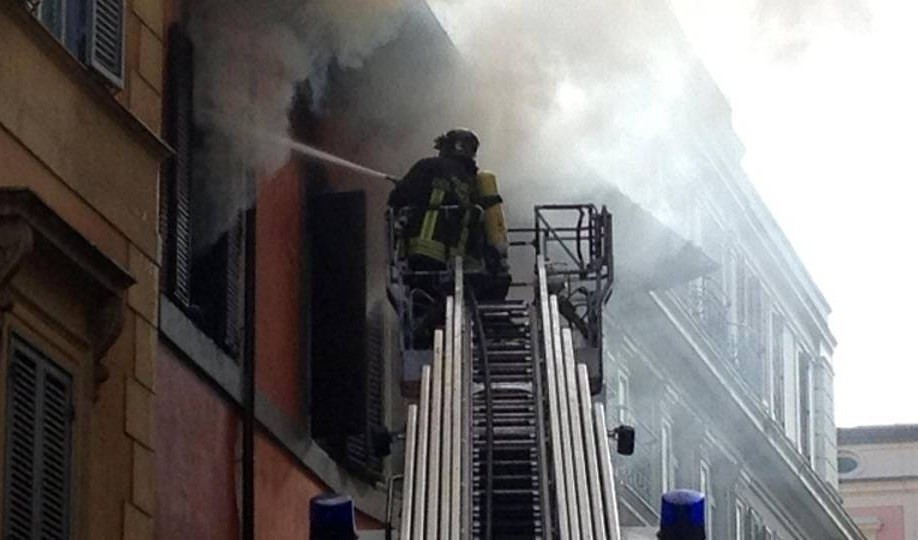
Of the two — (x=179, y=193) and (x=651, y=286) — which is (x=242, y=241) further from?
(x=651, y=286)

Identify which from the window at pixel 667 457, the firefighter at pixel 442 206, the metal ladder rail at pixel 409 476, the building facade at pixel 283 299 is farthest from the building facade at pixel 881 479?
the metal ladder rail at pixel 409 476

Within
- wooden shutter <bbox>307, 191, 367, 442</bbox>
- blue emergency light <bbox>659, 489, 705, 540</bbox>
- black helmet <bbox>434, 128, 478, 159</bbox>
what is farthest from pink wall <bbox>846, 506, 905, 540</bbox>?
blue emergency light <bbox>659, 489, 705, 540</bbox>

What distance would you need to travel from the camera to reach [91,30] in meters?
14.4

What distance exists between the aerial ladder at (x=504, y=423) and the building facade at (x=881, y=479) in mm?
39653

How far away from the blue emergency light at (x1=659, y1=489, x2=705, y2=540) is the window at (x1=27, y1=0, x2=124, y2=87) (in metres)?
3.43

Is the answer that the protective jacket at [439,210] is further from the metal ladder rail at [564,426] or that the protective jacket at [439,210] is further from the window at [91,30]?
the window at [91,30]

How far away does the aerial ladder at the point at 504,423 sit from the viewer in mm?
14461

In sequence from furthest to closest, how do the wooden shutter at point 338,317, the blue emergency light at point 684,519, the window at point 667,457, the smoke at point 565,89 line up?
1. the window at point 667,457
2. the smoke at point 565,89
3. the wooden shutter at point 338,317
4. the blue emergency light at point 684,519

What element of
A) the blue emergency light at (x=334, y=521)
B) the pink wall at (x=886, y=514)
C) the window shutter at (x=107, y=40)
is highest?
the window shutter at (x=107, y=40)

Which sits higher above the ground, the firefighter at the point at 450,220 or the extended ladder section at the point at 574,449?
the firefighter at the point at 450,220

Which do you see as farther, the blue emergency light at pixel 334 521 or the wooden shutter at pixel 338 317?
the wooden shutter at pixel 338 317

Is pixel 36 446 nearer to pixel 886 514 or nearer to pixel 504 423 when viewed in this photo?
pixel 504 423

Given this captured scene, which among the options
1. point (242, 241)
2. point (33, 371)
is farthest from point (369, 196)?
point (33, 371)

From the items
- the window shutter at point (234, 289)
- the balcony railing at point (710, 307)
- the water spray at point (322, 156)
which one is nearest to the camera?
the window shutter at point (234, 289)
